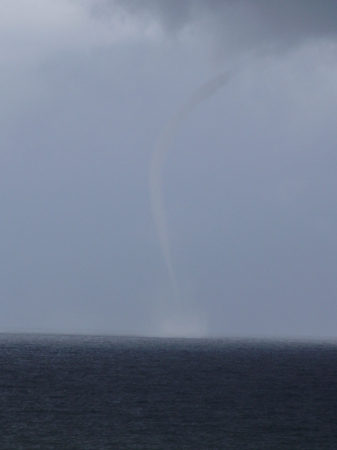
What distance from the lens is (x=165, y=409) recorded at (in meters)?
62.7

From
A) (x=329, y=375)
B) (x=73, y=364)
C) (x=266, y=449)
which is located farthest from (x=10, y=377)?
(x=266, y=449)

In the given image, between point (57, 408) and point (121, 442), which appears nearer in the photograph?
point (121, 442)

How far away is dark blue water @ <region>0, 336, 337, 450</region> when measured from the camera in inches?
1914

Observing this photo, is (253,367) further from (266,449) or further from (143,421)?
(266,449)

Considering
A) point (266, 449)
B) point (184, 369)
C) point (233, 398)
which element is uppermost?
point (184, 369)

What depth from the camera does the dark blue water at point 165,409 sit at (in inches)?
1914

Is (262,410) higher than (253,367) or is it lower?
lower

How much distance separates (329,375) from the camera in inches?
3999

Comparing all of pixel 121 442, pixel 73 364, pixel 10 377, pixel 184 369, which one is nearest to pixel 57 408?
pixel 121 442

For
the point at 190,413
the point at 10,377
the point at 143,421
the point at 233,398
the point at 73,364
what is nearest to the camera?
the point at 143,421

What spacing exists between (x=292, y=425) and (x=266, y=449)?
10252 millimetres

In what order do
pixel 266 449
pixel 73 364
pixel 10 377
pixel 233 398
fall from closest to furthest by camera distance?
1. pixel 266 449
2. pixel 233 398
3. pixel 10 377
4. pixel 73 364

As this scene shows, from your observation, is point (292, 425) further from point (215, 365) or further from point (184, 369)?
point (215, 365)

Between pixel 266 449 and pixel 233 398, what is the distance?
25.5 meters
